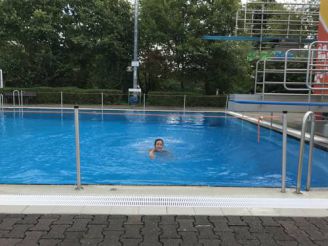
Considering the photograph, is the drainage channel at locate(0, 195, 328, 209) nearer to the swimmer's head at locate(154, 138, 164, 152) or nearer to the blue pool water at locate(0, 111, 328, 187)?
the blue pool water at locate(0, 111, 328, 187)

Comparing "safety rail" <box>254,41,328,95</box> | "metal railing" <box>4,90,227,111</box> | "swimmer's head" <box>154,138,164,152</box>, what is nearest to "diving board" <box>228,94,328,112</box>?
"safety rail" <box>254,41,328,95</box>

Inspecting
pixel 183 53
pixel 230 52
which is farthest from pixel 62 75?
pixel 230 52

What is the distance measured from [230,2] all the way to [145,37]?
6673 mm

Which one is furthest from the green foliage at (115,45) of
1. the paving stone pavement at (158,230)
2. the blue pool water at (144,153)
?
the paving stone pavement at (158,230)

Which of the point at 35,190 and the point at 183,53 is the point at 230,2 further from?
the point at 35,190

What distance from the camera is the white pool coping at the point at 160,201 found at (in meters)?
4.10

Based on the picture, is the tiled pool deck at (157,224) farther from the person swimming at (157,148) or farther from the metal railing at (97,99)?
the metal railing at (97,99)

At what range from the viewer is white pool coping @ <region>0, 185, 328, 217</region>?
4098 millimetres

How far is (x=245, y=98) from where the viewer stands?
362 inches

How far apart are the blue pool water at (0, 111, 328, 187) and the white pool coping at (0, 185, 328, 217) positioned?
284 centimetres

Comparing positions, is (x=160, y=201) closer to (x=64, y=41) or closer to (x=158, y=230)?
(x=158, y=230)

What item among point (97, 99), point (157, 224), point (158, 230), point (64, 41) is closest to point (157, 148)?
point (157, 224)

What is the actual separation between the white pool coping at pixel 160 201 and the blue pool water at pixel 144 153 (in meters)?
2.84

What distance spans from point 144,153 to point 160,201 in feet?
21.5
